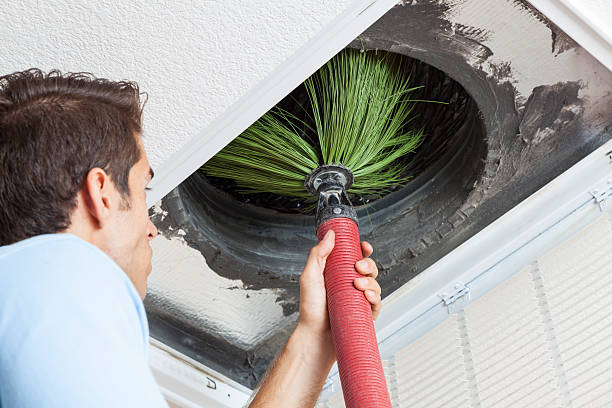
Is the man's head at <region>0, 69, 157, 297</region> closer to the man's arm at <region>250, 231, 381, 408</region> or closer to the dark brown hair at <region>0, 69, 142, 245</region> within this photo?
the dark brown hair at <region>0, 69, 142, 245</region>

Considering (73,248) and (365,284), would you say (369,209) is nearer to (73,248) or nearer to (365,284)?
(365,284)

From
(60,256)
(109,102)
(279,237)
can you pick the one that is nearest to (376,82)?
(279,237)

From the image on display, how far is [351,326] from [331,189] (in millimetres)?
358

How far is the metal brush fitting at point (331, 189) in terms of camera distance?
4.54 ft

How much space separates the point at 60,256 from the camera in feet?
2.29

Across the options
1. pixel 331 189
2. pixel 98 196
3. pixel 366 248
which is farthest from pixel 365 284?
pixel 98 196

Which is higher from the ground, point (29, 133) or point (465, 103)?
point (465, 103)

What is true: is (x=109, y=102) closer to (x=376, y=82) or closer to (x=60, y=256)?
(x=60, y=256)

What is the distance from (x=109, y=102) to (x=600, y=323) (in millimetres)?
1001

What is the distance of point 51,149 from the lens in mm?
869

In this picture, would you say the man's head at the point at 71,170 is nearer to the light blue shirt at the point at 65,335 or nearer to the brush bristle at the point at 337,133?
the light blue shirt at the point at 65,335

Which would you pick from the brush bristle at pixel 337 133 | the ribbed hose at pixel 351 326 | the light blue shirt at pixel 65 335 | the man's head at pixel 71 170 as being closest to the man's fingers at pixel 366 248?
the ribbed hose at pixel 351 326

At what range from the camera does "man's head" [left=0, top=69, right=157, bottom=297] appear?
848 millimetres

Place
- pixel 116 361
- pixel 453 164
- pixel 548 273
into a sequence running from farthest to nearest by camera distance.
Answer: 1. pixel 453 164
2. pixel 548 273
3. pixel 116 361
